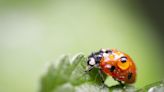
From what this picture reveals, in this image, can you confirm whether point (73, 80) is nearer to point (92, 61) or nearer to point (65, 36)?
point (92, 61)

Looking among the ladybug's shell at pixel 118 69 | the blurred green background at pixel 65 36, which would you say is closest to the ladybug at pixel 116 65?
the ladybug's shell at pixel 118 69

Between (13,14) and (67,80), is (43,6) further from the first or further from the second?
(67,80)

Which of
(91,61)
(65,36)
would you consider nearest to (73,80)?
(91,61)

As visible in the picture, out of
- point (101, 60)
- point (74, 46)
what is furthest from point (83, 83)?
point (74, 46)

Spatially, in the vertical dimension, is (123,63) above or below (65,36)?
below

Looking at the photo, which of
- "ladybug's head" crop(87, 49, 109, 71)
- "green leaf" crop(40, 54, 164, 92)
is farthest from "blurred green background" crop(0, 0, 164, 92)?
"green leaf" crop(40, 54, 164, 92)

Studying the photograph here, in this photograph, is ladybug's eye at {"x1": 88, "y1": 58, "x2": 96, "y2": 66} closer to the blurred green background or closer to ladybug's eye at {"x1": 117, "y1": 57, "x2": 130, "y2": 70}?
ladybug's eye at {"x1": 117, "y1": 57, "x2": 130, "y2": 70}

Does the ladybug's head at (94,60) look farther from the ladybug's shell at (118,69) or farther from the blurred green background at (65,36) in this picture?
the blurred green background at (65,36)
